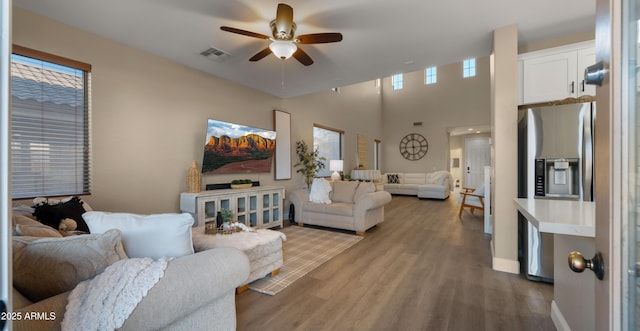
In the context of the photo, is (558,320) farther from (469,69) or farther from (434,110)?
(469,69)

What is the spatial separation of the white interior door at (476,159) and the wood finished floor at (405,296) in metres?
7.39

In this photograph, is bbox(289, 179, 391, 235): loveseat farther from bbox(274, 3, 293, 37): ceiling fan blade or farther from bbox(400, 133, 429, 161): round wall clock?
bbox(400, 133, 429, 161): round wall clock

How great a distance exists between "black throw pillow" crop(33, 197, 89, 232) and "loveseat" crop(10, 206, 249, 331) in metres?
0.76

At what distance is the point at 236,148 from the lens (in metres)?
4.05

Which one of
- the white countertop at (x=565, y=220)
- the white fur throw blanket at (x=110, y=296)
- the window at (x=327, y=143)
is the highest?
the window at (x=327, y=143)

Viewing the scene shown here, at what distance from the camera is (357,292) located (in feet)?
7.27

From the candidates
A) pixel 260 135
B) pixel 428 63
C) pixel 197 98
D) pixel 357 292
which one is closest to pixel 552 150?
pixel 428 63

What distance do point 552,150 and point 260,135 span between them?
152 inches

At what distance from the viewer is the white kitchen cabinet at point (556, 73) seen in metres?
2.43

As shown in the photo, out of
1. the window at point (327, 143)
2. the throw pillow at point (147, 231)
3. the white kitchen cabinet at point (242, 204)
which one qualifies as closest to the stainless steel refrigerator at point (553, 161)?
the throw pillow at point (147, 231)

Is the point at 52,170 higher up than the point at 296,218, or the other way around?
the point at 52,170

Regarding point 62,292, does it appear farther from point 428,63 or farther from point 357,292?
point 428,63

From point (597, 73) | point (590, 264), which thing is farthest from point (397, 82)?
point (590, 264)

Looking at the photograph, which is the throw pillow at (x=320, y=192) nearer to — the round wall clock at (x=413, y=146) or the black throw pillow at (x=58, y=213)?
the black throw pillow at (x=58, y=213)
